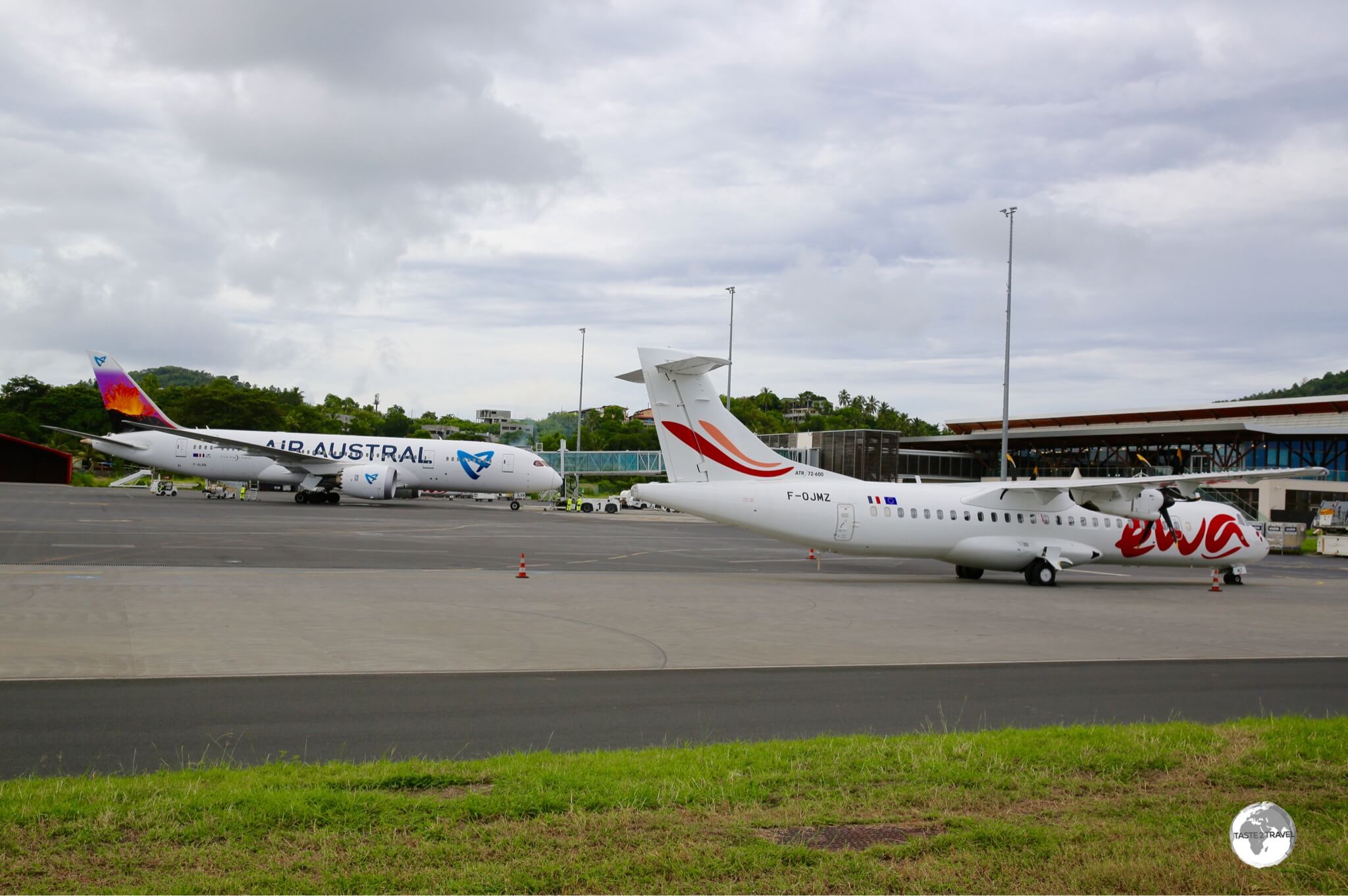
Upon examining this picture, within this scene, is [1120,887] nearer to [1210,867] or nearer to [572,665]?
[1210,867]

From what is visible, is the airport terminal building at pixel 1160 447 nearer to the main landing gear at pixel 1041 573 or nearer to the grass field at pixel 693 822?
the main landing gear at pixel 1041 573

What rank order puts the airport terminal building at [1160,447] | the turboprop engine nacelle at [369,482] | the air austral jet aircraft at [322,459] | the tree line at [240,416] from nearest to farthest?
the turboprop engine nacelle at [369,482] < the air austral jet aircraft at [322,459] < the airport terminal building at [1160,447] < the tree line at [240,416]

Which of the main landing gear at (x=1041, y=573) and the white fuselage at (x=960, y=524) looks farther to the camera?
the main landing gear at (x=1041, y=573)

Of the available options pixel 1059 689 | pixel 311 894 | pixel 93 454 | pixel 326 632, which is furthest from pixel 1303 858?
pixel 93 454

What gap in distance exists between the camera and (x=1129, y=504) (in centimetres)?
2728

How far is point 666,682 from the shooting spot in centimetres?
1173

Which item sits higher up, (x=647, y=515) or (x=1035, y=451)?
(x=1035, y=451)

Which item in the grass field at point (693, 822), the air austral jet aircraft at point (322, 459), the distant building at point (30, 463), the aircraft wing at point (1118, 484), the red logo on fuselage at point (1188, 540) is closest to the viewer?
the grass field at point (693, 822)

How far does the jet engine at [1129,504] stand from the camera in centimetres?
2725

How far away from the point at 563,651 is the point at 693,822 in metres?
7.84

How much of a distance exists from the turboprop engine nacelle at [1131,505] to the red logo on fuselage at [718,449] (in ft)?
31.6

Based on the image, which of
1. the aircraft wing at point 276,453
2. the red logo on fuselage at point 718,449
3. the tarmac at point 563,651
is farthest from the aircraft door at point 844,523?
the aircraft wing at point 276,453

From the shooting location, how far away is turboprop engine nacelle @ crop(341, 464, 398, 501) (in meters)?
54.3

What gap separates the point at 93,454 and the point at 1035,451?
11052cm
